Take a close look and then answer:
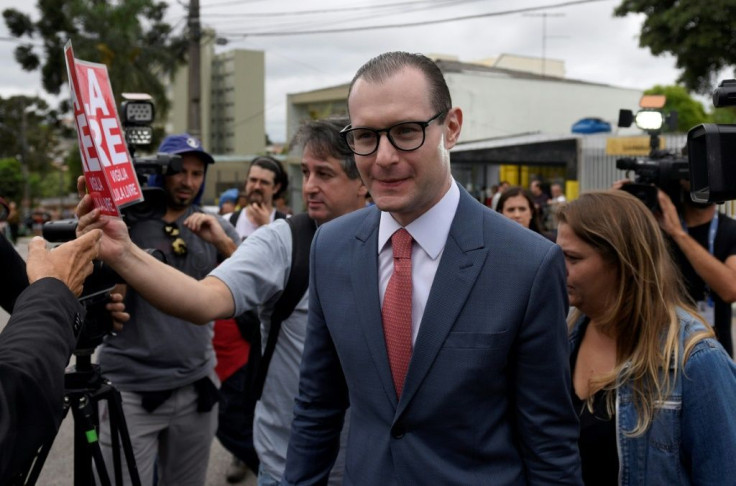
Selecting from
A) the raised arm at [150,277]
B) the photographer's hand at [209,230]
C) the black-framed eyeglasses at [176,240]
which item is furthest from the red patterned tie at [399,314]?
the black-framed eyeglasses at [176,240]

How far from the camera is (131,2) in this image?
32562 mm

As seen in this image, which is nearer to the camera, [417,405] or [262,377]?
[417,405]

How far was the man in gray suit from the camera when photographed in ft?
5.73

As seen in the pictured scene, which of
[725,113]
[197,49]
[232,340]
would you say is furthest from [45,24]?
[232,340]

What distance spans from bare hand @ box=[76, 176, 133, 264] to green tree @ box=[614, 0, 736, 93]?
19.4 m

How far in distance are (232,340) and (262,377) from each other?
1.88 m

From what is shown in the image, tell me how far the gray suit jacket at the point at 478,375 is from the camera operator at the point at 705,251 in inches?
90.0

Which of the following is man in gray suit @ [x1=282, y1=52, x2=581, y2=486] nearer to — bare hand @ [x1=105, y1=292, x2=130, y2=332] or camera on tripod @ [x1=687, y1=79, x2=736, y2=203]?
camera on tripod @ [x1=687, y1=79, x2=736, y2=203]

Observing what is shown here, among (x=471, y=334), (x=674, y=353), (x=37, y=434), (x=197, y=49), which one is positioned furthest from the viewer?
(x=197, y=49)

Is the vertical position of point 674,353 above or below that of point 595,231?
below

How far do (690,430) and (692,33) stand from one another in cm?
1965

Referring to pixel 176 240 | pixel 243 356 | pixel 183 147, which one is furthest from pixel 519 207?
pixel 176 240

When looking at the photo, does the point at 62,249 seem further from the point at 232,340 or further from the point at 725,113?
the point at 725,113

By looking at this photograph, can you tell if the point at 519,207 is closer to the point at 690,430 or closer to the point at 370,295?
the point at 690,430
